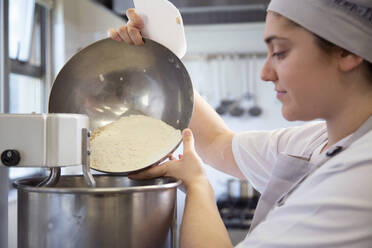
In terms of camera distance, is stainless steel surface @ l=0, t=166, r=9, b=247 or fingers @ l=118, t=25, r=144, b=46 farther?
stainless steel surface @ l=0, t=166, r=9, b=247

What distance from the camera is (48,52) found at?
7.82 feet

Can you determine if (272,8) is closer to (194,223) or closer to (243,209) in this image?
(194,223)

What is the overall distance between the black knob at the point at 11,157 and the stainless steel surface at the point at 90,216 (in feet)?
0.15

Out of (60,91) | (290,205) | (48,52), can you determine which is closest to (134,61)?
(60,91)

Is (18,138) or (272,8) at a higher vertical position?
(272,8)

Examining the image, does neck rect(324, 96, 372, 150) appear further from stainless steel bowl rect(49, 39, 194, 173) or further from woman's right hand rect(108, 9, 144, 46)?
woman's right hand rect(108, 9, 144, 46)

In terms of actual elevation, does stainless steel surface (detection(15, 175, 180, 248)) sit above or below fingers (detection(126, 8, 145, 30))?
below

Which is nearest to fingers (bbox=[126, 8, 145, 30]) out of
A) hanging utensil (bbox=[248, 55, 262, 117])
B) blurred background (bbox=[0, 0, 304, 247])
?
blurred background (bbox=[0, 0, 304, 247])

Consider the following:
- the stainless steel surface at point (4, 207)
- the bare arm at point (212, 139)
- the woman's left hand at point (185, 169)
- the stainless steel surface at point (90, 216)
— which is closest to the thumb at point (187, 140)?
the woman's left hand at point (185, 169)

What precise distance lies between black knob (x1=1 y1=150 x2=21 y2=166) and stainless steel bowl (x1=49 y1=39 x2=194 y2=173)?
9.3 inches

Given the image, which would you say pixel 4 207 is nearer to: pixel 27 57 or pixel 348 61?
pixel 348 61

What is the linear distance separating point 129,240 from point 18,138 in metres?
0.23

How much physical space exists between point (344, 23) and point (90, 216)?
491 mm

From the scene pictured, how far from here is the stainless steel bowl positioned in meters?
0.89
